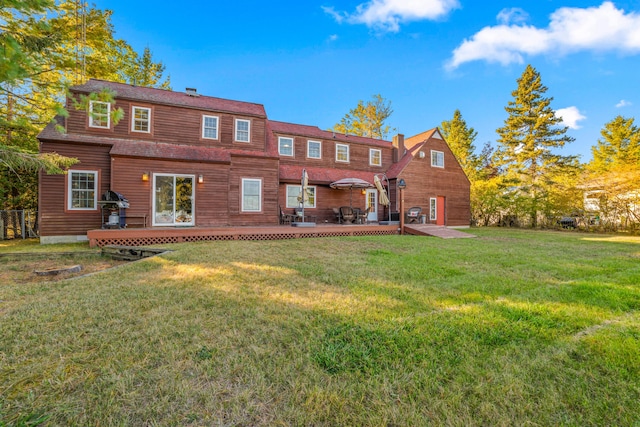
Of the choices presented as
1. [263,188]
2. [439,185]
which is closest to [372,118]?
[439,185]

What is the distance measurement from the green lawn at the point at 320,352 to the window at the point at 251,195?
766cm

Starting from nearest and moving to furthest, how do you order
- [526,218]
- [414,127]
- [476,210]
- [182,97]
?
1. [182,97]
2. [526,218]
3. [476,210]
4. [414,127]

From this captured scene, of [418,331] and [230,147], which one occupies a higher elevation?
[230,147]

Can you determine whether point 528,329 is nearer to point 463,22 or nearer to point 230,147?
point 230,147

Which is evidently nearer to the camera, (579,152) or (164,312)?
(164,312)

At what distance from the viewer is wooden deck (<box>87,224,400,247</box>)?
8252 mm

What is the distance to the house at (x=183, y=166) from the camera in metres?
9.54

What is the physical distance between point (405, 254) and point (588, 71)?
21.9m

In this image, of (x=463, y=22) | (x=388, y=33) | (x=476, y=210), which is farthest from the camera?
(x=476, y=210)

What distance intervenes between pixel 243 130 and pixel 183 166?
11.2 feet

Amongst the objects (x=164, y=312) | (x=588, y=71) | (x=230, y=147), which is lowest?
(x=164, y=312)

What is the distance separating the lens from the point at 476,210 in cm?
2169

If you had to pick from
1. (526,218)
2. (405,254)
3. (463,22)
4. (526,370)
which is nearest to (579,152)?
(526,218)

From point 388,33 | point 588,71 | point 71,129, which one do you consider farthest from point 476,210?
point 71,129
